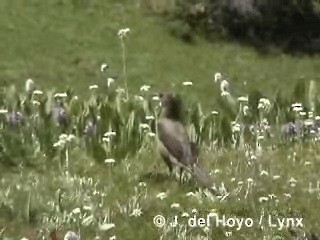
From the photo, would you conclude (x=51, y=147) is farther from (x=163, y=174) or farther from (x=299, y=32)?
(x=299, y=32)

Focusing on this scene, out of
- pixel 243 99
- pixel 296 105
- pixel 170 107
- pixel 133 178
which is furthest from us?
pixel 296 105

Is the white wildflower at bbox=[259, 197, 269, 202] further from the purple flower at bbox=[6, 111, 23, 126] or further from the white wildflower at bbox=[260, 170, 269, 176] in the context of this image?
the purple flower at bbox=[6, 111, 23, 126]

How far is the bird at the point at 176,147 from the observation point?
9009 millimetres

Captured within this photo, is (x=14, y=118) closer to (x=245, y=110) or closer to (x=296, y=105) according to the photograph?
(x=245, y=110)

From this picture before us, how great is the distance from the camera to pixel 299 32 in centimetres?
2034

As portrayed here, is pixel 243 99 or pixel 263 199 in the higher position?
pixel 243 99

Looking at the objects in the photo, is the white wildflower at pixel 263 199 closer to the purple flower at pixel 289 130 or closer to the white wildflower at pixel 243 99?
the purple flower at pixel 289 130

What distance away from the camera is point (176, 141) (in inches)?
363

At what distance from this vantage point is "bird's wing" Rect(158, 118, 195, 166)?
910cm

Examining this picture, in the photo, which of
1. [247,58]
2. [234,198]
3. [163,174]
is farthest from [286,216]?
[247,58]

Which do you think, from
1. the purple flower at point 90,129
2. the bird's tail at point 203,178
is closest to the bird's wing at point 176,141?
the bird's tail at point 203,178

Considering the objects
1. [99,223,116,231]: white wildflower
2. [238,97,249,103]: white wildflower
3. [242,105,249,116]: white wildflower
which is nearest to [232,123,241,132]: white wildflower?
[238,97,249,103]: white wildflower

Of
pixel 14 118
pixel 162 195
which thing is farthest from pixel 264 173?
pixel 14 118

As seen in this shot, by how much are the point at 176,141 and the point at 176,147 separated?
0.08 meters
